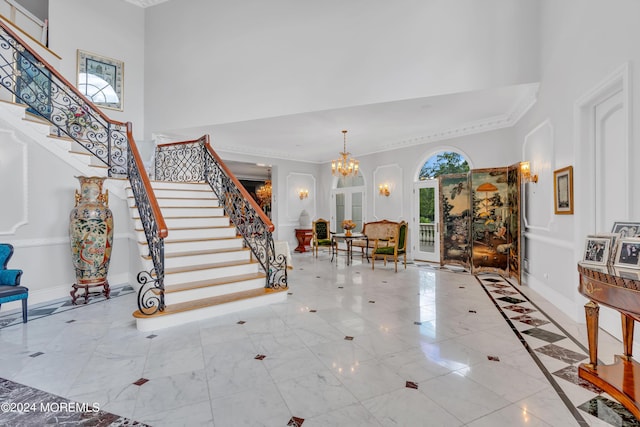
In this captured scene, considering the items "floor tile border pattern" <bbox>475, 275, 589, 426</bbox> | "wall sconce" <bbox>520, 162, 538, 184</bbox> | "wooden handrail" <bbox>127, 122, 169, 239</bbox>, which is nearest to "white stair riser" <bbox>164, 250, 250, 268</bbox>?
"wooden handrail" <bbox>127, 122, 169, 239</bbox>

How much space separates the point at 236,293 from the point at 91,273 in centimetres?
220

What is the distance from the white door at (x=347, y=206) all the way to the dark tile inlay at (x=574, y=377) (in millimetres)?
7726

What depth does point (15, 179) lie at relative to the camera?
414 centimetres

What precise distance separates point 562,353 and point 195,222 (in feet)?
17.5

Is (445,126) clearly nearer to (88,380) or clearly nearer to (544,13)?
(544,13)

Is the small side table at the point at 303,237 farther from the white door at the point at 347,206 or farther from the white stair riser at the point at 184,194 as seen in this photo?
the white stair riser at the point at 184,194

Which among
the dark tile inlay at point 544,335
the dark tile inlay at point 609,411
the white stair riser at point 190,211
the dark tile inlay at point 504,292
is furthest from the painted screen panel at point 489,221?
the white stair riser at point 190,211

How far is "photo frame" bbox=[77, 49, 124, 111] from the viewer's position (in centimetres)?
700

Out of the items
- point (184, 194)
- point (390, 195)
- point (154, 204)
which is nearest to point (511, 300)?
point (390, 195)

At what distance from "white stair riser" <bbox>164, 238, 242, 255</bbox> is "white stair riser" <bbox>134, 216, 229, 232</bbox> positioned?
48 cm

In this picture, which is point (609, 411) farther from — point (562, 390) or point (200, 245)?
point (200, 245)

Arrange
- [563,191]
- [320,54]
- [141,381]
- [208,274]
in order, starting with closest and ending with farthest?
[141,381] < [563,191] < [208,274] < [320,54]

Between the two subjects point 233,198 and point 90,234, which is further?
point 233,198

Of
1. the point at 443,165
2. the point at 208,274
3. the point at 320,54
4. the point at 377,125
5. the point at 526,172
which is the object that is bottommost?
the point at 208,274
